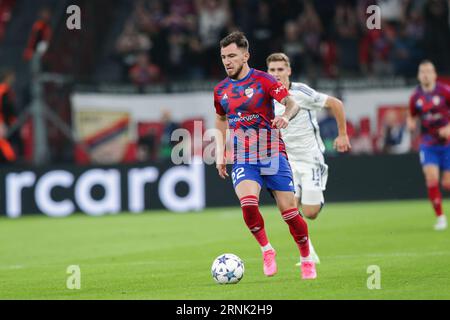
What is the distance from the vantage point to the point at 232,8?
2450 centimetres

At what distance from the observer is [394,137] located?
70.5ft

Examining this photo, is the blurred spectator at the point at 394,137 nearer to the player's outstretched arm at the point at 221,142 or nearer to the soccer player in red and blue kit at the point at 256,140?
the player's outstretched arm at the point at 221,142

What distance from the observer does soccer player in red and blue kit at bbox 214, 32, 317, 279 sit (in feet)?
31.9

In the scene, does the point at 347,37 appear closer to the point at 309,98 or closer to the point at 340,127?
the point at 309,98

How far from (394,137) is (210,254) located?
30.9 feet

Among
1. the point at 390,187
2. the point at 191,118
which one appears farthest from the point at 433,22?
the point at 191,118

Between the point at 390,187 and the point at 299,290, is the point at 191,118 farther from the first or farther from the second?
the point at 299,290

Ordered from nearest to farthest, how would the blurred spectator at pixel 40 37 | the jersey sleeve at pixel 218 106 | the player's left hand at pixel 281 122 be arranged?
the player's left hand at pixel 281 122 < the jersey sleeve at pixel 218 106 < the blurred spectator at pixel 40 37

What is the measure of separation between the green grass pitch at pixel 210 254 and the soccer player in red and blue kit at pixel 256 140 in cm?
60

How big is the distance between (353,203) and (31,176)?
6.87 meters

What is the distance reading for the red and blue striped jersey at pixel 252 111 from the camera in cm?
978

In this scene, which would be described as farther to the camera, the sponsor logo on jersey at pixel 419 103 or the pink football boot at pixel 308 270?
the sponsor logo on jersey at pixel 419 103

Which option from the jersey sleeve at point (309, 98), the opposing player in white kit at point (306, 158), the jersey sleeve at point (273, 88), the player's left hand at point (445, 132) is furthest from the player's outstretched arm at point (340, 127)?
the player's left hand at point (445, 132)

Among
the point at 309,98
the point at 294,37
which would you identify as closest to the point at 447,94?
the point at 309,98
